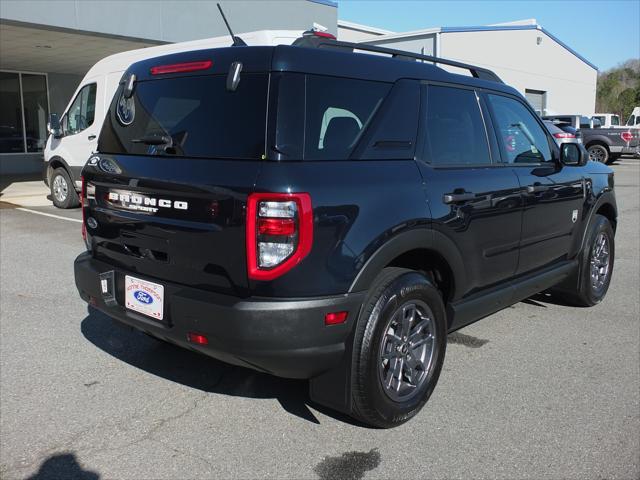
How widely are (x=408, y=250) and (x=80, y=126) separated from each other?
29.8ft

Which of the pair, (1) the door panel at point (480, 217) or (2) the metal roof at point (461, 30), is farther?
(2) the metal roof at point (461, 30)

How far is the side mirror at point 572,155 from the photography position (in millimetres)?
4688

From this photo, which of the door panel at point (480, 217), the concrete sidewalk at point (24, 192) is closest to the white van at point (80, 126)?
the concrete sidewalk at point (24, 192)

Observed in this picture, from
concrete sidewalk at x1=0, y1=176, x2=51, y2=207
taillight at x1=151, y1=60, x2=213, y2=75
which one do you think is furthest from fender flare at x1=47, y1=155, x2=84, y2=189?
taillight at x1=151, y1=60, x2=213, y2=75

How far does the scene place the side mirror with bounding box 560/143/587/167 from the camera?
4688mm

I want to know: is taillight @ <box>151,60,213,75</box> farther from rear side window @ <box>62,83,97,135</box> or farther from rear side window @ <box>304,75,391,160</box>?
rear side window @ <box>62,83,97,135</box>

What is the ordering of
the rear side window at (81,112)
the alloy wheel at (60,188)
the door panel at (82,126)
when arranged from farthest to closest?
the alloy wheel at (60,188)
the rear side window at (81,112)
the door panel at (82,126)

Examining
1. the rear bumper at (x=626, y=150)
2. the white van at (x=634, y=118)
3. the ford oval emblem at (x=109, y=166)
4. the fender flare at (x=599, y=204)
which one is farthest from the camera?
the white van at (x=634, y=118)

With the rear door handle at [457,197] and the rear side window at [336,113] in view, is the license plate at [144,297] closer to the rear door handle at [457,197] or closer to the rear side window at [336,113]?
the rear side window at [336,113]

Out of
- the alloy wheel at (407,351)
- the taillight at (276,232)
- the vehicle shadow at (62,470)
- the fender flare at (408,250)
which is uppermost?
the taillight at (276,232)

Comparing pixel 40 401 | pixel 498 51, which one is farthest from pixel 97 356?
pixel 498 51

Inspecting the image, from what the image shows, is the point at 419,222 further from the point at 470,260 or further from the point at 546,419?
the point at 546,419

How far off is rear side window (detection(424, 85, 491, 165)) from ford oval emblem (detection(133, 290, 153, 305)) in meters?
1.72

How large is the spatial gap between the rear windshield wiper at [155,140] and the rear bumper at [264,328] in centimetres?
78
